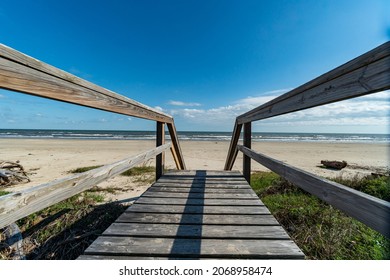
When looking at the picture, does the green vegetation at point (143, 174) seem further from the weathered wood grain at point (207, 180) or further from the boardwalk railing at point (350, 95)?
the boardwalk railing at point (350, 95)

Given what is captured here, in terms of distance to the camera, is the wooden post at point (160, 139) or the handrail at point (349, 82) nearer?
the handrail at point (349, 82)

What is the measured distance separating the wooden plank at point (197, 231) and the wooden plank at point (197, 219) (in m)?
0.06

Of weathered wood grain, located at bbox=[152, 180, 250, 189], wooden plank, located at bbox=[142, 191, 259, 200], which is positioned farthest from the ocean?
wooden plank, located at bbox=[142, 191, 259, 200]

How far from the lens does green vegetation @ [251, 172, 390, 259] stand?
2.03m

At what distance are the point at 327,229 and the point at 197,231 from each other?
1749 millimetres

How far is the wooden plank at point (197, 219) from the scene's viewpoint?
5.80ft

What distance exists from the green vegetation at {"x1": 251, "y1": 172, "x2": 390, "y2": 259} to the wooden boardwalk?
25.3 inches

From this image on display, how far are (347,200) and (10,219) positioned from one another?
136cm

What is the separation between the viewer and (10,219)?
0.79m

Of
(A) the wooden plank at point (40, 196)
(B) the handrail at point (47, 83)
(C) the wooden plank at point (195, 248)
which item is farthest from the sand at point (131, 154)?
(B) the handrail at point (47, 83)

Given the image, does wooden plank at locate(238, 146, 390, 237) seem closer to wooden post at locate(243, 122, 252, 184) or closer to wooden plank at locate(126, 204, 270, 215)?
wooden plank at locate(126, 204, 270, 215)

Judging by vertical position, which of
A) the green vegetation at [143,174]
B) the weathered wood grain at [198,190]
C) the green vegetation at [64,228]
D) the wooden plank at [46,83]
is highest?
the wooden plank at [46,83]

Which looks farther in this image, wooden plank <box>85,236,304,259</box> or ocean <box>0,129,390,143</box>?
ocean <box>0,129,390,143</box>
